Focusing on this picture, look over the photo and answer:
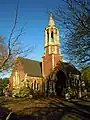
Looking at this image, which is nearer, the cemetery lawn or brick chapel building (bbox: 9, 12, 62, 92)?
the cemetery lawn

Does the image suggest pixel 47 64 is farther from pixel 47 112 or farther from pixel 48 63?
pixel 47 112

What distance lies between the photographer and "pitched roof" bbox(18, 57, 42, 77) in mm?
50694

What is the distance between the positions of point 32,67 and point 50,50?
654 centimetres

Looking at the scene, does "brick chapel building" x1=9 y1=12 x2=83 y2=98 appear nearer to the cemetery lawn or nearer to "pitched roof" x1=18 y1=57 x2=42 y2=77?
"pitched roof" x1=18 y1=57 x2=42 y2=77

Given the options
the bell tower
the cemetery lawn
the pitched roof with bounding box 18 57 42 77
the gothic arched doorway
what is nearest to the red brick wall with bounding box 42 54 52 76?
the bell tower

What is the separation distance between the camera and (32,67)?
Answer: 5328 cm

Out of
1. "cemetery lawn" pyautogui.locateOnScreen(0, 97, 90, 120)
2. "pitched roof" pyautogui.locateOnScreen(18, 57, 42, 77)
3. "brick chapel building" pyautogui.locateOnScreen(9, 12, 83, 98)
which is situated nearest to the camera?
"cemetery lawn" pyautogui.locateOnScreen(0, 97, 90, 120)

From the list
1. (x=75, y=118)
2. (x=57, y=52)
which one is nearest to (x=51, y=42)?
(x=57, y=52)

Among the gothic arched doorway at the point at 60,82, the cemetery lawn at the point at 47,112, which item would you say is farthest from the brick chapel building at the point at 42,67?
the cemetery lawn at the point at 47,112

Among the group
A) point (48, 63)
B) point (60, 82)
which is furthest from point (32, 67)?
point (60, 82)

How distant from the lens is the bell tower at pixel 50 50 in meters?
49.9

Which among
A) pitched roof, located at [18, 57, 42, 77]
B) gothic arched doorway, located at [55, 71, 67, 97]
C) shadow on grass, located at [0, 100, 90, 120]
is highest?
pitched roof, located at [18, 57, 42, 77]

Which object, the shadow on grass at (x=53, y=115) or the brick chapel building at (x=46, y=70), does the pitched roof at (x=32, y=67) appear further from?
the shadow on grass at (x=53, y=115)

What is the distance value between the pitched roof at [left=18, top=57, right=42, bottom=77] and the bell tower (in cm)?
185
